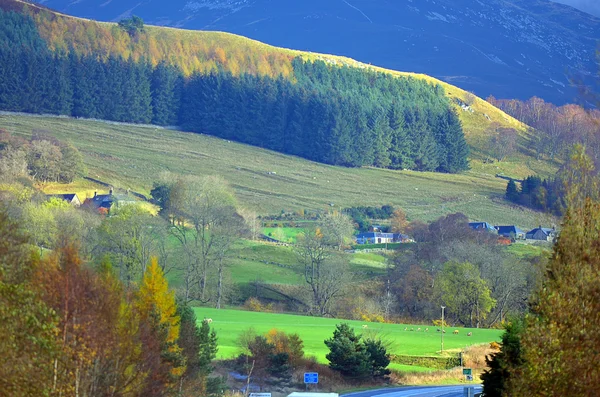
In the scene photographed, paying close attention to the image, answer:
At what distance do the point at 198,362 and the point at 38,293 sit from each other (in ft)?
71.4

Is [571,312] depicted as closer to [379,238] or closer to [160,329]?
[160,329]

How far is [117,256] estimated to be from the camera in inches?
3305

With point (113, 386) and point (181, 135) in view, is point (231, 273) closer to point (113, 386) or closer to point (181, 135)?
point (113, 386)

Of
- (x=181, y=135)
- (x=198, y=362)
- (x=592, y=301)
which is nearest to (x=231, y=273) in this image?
Result: (x=198, y=362)

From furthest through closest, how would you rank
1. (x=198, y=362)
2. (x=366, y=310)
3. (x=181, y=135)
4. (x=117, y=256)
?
1. (x=181, y=135)
2. (x=366, y=310)
3. (x=117, y=256)
4. (x=198, y=362)

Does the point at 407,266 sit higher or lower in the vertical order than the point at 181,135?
lower

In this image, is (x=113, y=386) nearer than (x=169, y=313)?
Yes

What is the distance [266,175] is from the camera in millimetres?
165875

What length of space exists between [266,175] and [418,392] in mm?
110373

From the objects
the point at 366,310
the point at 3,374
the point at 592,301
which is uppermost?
the point at 592,301

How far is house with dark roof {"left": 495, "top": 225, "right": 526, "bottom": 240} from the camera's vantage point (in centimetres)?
13412

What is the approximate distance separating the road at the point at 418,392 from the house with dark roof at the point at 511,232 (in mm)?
73261

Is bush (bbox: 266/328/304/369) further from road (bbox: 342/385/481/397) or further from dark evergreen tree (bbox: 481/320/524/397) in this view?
dark evergreen tree (bbox: 481/320/524/397)

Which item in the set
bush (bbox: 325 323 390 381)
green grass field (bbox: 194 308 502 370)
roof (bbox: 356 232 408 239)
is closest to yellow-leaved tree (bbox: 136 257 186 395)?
bush (bbox: 325 323 390 381)
